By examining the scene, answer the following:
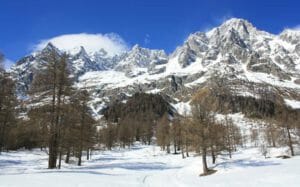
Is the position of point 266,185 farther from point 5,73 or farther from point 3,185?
point 5,73

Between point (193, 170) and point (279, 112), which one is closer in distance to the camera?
point (193, 170)

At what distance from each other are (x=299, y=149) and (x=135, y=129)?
8507cm

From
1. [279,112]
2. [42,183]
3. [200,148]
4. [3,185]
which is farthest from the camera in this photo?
[279,112]

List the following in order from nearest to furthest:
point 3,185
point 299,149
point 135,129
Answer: point 3,185 < point 299,149 < point 135,129

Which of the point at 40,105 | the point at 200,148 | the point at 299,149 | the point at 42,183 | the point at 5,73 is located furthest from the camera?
the point at 299,149

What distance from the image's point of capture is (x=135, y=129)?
146 meters

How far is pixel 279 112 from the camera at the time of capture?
6044 centimetres

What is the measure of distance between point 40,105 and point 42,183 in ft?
45.7

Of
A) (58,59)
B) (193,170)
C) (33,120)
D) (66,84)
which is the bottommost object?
(193,170)

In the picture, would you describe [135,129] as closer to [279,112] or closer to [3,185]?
[279,112]

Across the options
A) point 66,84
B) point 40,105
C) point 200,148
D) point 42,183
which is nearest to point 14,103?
point 40,105

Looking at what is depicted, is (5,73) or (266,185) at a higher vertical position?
(5,73)

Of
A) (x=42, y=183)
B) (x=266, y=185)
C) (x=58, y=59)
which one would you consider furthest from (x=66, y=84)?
(x=266, y=185)

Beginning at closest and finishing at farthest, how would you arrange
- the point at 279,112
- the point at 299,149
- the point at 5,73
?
1. the point at 5,73
2. the point at 279,112
3. the point at 299,149
